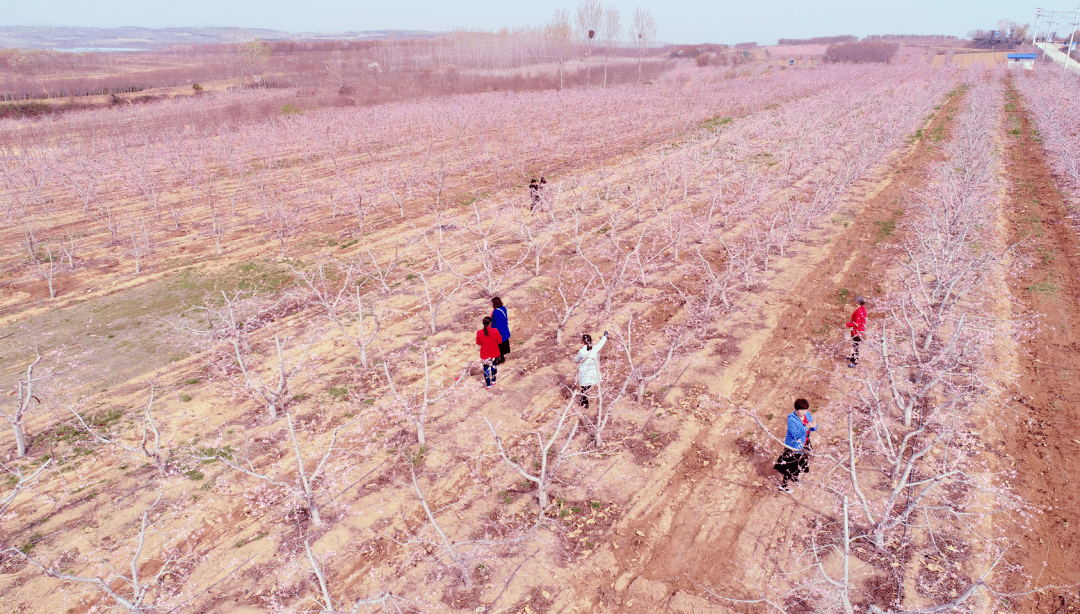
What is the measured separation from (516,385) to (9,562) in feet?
23.5

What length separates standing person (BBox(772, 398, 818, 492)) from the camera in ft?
22.5

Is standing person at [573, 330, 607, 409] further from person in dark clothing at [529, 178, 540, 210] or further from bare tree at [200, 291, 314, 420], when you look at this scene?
person in dark clothing at [529, 178, 540, 210]

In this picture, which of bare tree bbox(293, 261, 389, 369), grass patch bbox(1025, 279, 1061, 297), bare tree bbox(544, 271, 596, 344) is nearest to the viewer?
bare tree bbox(293, 261, 389, 369)

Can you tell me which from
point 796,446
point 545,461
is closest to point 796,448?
point 796,446

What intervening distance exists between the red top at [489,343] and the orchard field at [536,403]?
0.75 meters

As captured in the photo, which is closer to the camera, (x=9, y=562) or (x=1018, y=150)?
(x=9, y=562)

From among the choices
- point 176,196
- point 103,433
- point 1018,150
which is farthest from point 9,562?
point 1018,150

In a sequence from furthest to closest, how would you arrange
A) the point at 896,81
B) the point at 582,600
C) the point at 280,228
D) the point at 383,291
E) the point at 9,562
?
the point at 896,81, the point at 280,228, the point at 383,291, the point at 9,562, the point at 582,600

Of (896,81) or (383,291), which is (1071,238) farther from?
(896,81)

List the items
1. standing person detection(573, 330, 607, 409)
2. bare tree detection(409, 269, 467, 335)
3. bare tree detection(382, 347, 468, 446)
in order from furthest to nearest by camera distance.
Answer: bare tree detection(409, 269, 467, 335) → standing person detection(573, 330, 607, 409) → bare tree detection(382, 347, 468, 446)

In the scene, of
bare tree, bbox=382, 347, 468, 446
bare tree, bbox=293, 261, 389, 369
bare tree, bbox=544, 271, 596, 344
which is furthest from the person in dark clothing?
bare tree, bbox=382, 347, 468, 446

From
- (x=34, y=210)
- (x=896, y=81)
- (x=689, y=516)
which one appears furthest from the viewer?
(x=896, y=81)

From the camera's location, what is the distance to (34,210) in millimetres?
20000

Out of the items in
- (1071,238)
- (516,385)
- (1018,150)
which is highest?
(1018,150)
